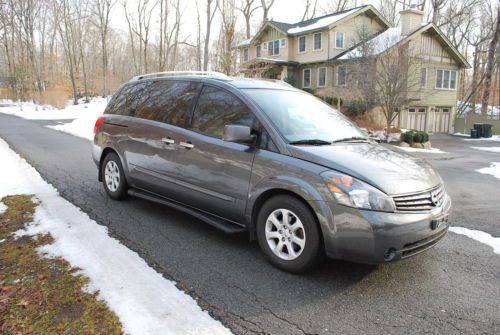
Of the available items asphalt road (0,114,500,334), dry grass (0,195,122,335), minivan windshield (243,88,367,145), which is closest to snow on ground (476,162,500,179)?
asphalt road (0,114,500,334)

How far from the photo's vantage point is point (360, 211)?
310cm

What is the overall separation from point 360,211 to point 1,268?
317 centimetres

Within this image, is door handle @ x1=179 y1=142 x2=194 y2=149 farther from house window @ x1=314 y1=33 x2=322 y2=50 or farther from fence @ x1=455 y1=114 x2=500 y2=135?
fence @ x1=455 y1=114 x2=500 y2=135

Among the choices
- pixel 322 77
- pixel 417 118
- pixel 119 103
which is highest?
pixel 322 77

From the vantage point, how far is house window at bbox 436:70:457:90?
2873 cm

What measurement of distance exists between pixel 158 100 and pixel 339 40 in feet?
89.0

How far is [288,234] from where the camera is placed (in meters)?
3.51

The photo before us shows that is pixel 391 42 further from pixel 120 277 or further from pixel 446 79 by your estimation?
pixel 120 277

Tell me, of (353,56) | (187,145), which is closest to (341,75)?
(353,56)

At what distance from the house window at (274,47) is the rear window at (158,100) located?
93.5ft

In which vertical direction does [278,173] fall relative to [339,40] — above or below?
below

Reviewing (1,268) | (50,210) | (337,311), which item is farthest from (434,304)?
(50,210)

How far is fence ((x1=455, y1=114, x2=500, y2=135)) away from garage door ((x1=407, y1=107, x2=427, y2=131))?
3.58m

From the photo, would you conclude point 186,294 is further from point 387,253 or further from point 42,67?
point 42,67
